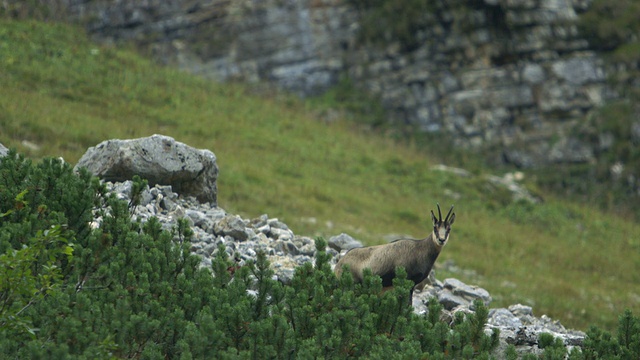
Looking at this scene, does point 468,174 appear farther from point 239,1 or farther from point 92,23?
point 92,23

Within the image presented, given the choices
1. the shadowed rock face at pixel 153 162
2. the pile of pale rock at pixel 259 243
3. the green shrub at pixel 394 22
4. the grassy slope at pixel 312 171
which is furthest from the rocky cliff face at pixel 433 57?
the shadowed rock face at pixel 153 162

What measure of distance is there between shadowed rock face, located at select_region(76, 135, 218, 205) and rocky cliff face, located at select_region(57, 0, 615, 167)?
84.9 ft

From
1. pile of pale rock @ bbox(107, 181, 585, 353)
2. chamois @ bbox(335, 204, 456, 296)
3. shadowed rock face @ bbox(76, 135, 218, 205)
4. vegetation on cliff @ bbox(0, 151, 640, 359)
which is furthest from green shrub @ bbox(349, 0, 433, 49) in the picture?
vegetation on cliff @ bbox(0, 151, 640, 359)

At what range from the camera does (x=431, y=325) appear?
30.2 ft

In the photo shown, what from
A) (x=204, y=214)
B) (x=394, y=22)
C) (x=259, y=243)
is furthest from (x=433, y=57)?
(x=259, y=243)

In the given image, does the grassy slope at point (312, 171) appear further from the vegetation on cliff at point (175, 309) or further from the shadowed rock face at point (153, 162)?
the vegetation on cliff at point (175, 309)

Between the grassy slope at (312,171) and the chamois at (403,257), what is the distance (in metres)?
7.89

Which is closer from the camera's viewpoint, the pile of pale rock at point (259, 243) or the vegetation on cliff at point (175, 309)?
the vegetation on cliff at point (175, 309)

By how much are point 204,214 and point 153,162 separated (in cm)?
160

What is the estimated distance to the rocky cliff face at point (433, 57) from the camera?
133 feet

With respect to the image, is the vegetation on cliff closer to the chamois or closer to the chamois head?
the chamois

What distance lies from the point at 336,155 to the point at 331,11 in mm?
15948

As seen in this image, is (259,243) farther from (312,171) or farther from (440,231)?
(312,171)

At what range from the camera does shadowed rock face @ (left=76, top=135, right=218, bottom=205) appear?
628 inches
